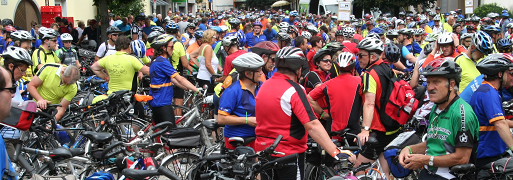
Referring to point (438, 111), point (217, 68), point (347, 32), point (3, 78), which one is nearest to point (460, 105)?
point (438, 111)

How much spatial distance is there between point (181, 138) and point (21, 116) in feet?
5.63

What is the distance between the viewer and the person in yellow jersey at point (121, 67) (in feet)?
31.8

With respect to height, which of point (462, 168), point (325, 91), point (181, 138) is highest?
point (325, 91)

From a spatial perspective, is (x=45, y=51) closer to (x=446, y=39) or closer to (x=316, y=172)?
(x=316, y=172)

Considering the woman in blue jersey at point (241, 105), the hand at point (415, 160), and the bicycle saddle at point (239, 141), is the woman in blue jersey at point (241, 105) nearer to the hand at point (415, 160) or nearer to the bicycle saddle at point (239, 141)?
the bicycle saddle at point (239, 141)

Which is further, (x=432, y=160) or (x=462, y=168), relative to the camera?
(x=432, y=160)

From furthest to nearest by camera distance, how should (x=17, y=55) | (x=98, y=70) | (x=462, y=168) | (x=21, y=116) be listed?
(x=98, y=70) → (x=17, y=55) → (x=21, y=116) → (x=462, y=168)

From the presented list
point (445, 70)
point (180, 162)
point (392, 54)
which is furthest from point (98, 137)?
point (392, 54)

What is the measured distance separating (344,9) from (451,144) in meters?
17.8

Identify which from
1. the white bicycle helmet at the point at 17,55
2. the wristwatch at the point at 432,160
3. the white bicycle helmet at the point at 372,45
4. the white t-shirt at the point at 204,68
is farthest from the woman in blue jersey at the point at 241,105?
the white t-shirt at the point at 204,68

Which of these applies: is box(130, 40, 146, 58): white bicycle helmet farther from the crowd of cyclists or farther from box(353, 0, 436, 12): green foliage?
box(353, 0, 436, 12): green foliage

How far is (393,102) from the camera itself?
22.3 feet

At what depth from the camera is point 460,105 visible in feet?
15.6

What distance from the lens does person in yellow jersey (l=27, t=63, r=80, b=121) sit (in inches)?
356
